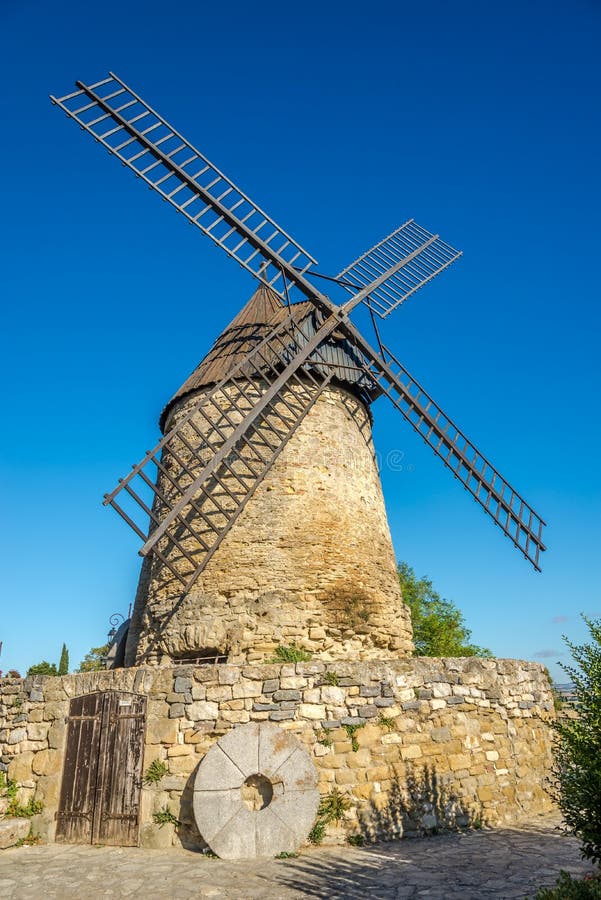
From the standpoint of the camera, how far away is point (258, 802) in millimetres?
5879

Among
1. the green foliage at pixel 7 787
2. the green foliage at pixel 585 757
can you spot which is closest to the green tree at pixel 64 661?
the green foliage at pixel 7 787

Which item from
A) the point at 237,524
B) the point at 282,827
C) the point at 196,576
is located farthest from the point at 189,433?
the point at 282,827

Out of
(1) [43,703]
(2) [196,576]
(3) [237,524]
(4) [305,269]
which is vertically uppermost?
(4) [305,269]

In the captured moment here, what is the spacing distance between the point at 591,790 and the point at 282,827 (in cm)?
297

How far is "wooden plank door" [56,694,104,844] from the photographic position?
6.05 meters

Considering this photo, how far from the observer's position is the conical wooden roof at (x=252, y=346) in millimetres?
10609

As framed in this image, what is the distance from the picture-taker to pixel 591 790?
12.4 feet

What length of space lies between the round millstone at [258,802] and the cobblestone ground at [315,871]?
18cm

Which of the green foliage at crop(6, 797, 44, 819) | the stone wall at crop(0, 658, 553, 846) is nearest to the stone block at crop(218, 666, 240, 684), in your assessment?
the stone wall at crop(0, 658, 553, 846)

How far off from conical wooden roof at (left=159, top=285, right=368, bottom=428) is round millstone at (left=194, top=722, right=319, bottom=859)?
20.6ft

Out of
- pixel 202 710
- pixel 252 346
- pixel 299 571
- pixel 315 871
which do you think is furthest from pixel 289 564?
pixel 315 871

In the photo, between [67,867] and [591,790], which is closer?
[591,790]

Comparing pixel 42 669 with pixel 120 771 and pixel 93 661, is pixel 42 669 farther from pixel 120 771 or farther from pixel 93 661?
pixel 120 771

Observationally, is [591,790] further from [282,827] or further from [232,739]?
[232,739]
